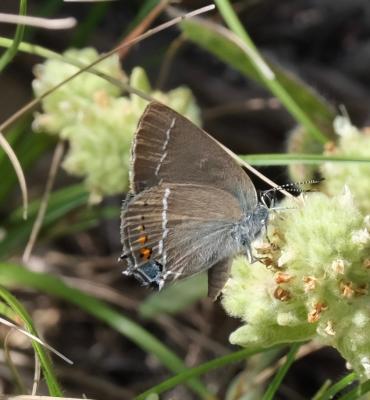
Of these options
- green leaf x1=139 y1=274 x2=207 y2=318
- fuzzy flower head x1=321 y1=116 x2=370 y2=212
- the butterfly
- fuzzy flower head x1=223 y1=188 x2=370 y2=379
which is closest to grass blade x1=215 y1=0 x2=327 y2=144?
fuzzy flower head x1=321 y1=116 x2=370 y2=212

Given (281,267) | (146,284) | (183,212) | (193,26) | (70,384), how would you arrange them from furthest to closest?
(70,384), (193,26), (183,212), (146,284), (281,267)

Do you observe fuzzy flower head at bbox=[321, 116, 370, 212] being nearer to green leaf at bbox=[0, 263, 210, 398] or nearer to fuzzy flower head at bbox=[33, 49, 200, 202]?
fuzzy flower head at bbox=[33, 49, 200, 202]

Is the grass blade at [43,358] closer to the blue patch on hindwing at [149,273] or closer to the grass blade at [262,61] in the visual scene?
the blue patch on hindwing at [149,273]

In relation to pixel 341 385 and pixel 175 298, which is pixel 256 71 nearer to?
pixel 175 298

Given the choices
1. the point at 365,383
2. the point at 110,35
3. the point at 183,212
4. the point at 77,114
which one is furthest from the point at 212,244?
the point at 110,35

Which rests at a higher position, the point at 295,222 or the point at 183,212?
the point at 295,222

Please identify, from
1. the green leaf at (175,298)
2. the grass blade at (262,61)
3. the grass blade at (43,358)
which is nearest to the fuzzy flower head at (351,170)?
the grass blade at (262,61)

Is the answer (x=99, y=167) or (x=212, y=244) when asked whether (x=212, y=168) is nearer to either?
(x=212, y=244)
